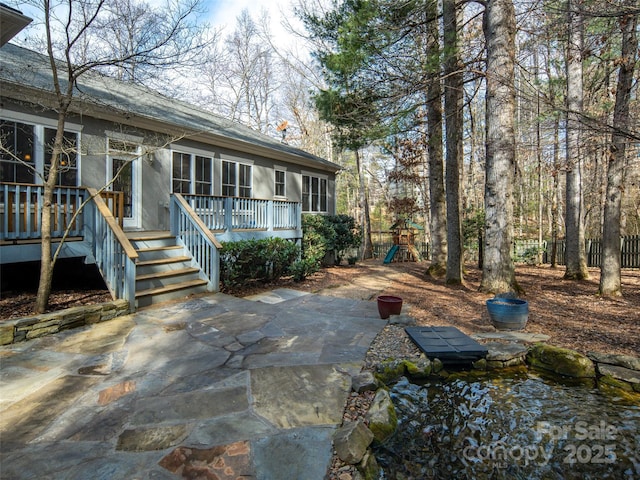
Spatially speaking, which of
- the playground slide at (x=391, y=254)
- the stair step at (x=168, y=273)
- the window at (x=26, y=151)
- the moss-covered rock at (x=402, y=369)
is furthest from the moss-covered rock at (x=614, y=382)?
the playground slide at (x=391, y=254)

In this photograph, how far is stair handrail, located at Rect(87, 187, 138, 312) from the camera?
4.98m

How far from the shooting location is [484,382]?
340 centimetres

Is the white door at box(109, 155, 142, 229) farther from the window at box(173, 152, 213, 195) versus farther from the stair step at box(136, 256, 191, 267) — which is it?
the stair step at box(136, 256, 191, 267)

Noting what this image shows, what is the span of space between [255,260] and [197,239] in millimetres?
1226

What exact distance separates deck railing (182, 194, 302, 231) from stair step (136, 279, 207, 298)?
174 centimetres

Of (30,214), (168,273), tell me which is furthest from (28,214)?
(168,273)

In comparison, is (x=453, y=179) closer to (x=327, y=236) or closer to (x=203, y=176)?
(x=327, y=236)

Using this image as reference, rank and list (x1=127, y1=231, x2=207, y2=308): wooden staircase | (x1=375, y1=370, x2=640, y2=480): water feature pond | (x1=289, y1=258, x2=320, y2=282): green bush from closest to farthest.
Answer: (x1=375, y1=370, x2=640, y2=480): water feature pond < (x1=127, y1=231, x2=207, y2=308): wooden staircase < (x1=289, y1=258, x2=320, y2=282): green bush

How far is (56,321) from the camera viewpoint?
4.15 meters

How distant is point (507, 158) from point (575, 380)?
4112 mm

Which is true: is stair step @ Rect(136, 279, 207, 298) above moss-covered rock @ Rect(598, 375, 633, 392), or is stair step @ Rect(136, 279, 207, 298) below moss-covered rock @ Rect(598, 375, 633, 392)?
above

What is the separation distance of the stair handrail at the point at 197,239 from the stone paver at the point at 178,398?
1.77m

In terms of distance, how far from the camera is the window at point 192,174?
8398 mm

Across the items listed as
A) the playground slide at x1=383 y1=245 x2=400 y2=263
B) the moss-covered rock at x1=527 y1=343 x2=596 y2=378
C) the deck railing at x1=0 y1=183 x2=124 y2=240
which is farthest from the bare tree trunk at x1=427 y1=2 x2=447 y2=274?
the deck railing at x1=0 y1=183 x2=124 y2=240
